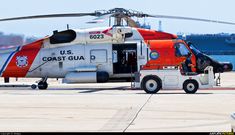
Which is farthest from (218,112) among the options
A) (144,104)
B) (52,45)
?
(52,45)

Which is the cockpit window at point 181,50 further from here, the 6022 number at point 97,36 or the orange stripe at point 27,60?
the orange stripe at point 27,60

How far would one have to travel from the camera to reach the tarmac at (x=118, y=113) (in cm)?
1295

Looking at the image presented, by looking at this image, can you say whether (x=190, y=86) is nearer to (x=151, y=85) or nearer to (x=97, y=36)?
(x=151, y=85)

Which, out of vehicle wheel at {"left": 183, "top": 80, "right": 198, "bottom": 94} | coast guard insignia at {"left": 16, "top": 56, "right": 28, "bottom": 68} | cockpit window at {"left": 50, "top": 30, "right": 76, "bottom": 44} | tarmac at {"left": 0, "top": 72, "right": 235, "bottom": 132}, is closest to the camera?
tarmac at {"left": 0, "top": 72, "right": 235, "bottom": 132}

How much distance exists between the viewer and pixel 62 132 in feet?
39.3

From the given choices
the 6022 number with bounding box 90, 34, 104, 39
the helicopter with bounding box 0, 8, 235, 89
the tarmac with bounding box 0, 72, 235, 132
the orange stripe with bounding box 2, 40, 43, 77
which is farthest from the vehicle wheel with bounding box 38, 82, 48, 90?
the tarmac with bounding box 0, 72, 235, 132

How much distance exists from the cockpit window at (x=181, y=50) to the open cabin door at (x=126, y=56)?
1836mm

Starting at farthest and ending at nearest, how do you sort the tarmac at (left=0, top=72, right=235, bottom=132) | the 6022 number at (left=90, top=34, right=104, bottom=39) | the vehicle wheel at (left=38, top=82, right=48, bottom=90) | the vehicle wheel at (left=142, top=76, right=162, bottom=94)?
the vehicle wheel at (left=38, top=82, right=48, bottom=90), the 6022 number at (left=90, top=34, right=104, bottom=39), the vehicle wheel at (left=142, top=76, right=162, bottom=94), the tarmac at (left=0, top=72, right=235, bottom=132)

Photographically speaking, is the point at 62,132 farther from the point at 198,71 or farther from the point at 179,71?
the point at 198,71

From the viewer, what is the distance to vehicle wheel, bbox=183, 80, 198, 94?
23.8 meters

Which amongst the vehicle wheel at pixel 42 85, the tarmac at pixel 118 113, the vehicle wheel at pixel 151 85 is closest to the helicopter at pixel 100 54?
the vehicle wheel at pixel 42 85

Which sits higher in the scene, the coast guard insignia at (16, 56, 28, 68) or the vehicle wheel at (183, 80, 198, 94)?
the coast guard insignia at (16, 56, 28, 68)

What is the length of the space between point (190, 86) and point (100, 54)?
5443mm

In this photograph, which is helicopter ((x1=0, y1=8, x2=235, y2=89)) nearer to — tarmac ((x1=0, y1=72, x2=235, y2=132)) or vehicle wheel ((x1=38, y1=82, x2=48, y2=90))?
vehicle wheel ((x1=38, y1=82, x2=48, y2=90))
